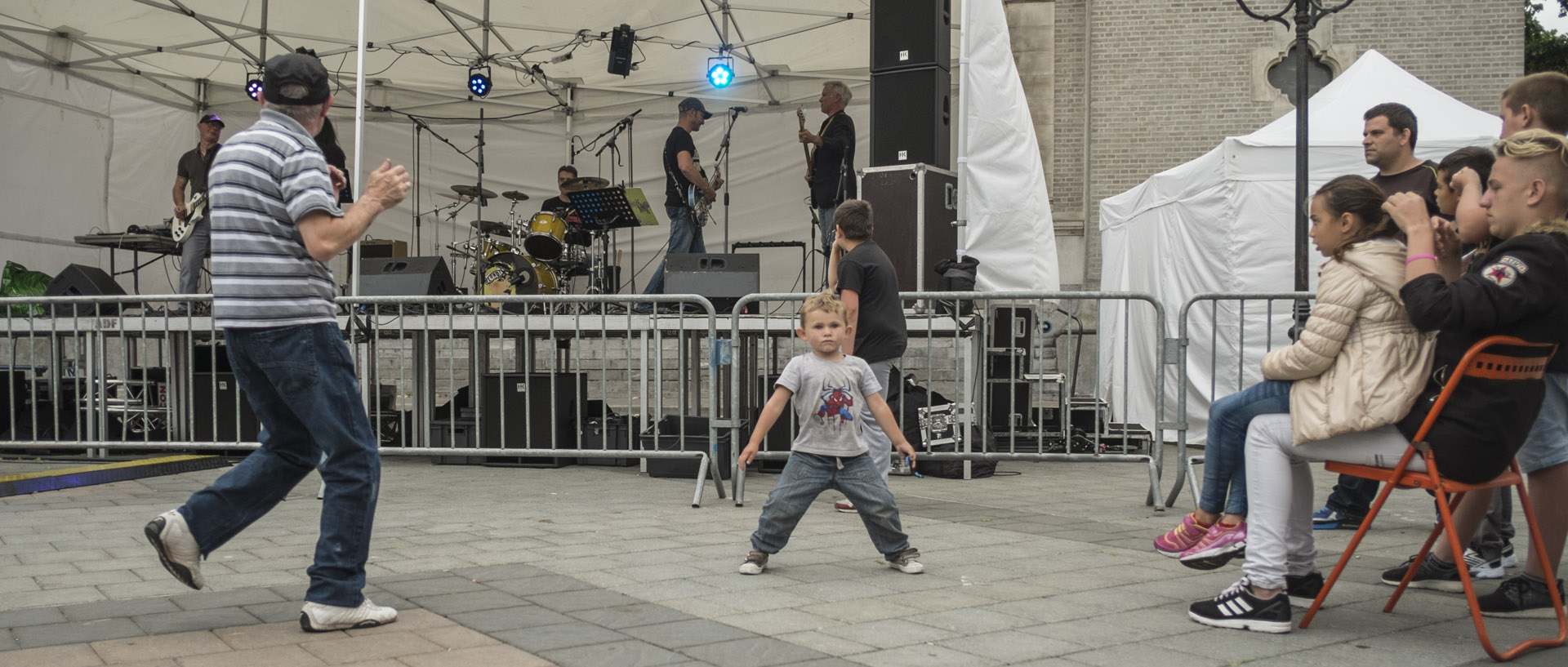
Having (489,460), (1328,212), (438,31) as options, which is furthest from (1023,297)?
(438,31)

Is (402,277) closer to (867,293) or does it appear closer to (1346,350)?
(867,293)

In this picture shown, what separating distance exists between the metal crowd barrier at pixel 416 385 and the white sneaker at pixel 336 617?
341 cm

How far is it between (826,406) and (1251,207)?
769 cm

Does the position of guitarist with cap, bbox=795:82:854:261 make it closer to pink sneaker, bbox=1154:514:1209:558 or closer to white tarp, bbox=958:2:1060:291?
white tarp, bbox=958:2:1060:291

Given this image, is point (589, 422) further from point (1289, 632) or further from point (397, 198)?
point (1289, 632)

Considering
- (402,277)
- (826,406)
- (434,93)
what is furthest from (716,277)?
(434,93)

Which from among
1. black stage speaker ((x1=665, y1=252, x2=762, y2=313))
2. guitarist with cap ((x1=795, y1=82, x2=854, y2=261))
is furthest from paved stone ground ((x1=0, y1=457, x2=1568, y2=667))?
guitarist with cap ((x1=795, y1=82, x2=854, y2=261))

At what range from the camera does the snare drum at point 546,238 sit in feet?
47.9

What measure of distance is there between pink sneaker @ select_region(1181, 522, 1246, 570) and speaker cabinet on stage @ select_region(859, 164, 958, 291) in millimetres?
5808

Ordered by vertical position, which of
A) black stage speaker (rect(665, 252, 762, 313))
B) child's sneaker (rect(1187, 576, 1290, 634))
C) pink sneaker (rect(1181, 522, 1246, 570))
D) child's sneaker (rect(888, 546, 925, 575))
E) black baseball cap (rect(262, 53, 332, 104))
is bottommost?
child's sneaker (rect(888, 546, 925, 575))

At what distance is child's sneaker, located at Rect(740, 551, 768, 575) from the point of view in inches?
181

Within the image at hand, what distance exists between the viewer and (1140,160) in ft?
56.5

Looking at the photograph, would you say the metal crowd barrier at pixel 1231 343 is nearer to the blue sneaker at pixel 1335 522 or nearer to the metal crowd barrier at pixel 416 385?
the blue sneaker at pixel 1335 522

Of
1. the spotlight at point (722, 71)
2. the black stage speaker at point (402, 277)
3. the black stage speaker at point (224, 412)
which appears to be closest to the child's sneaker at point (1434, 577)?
the black stage speaker at point (224, 412)
